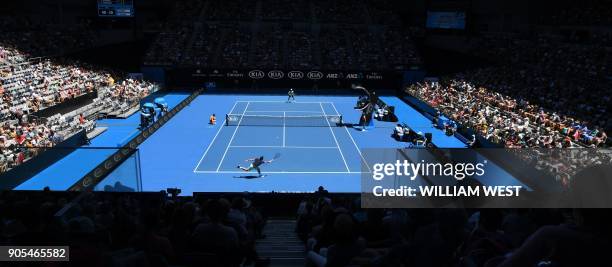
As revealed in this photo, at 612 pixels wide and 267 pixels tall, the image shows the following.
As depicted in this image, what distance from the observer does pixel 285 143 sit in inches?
1059

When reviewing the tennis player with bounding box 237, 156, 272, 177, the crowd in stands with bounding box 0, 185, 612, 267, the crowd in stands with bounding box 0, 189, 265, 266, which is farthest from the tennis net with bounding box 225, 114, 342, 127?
the crowd in stands with bounding box 0, 189, 265, 266

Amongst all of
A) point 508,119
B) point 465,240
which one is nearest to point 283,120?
point 508,119

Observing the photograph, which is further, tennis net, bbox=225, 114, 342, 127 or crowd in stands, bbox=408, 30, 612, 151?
tennis net, bbox=225, 114, 342, 127

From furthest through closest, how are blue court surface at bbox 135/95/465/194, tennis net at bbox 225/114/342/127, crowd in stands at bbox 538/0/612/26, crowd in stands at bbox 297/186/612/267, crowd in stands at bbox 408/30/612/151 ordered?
crowd in stands at bbox 538/0/612/26, tennis net at bbox 225/114/342/127, crowd in stands at bbox 408/30/612/151, blue court surface at bbox 135/95/465/194, crowd in stands at bbox 297/186/612/267

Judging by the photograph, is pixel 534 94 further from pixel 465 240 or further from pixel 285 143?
pixel 465 240

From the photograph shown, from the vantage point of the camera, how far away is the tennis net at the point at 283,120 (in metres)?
32.2

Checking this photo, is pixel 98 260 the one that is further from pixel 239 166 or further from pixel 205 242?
pixel 239 166

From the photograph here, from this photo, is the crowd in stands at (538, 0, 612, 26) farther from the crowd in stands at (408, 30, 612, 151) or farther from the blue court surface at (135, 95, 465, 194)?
the blue court surface at (135, 95, 465, 194)

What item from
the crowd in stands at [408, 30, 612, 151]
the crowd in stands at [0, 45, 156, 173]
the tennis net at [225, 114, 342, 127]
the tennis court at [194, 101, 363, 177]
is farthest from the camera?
the tennis net at [225, 114, 342, 127]

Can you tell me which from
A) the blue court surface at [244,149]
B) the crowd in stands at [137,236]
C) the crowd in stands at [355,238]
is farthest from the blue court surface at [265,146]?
the crowd in stands at [137,236]

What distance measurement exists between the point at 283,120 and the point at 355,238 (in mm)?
28797

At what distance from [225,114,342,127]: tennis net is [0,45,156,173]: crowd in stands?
8.25 metres

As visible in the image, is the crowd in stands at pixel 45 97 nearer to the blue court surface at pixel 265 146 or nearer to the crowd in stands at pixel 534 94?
the blue court surface at pixel 265 146

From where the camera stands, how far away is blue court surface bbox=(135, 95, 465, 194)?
65.4 feet
